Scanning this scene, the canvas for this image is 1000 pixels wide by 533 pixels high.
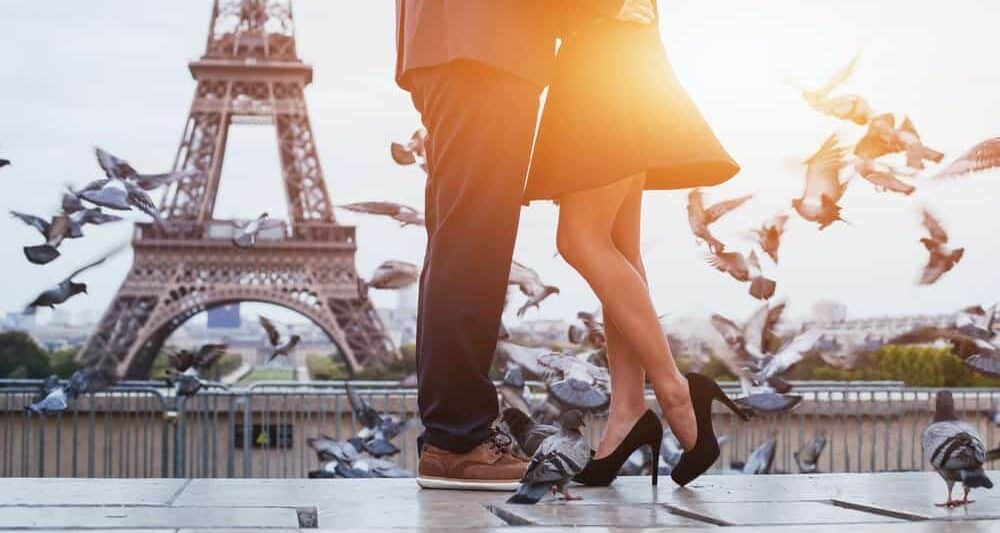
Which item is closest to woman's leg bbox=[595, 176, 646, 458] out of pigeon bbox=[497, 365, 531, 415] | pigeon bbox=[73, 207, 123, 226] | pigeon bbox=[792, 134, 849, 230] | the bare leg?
the bare leg

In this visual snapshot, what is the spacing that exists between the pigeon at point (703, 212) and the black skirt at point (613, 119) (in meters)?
3.79

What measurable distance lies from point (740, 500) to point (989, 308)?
15.8 feet

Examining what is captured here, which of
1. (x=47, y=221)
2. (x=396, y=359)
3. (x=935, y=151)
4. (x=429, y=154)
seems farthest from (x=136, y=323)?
(x=429, y=154)

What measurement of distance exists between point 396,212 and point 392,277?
638 millimetres

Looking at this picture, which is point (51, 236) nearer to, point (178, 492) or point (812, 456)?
point (812, 456)

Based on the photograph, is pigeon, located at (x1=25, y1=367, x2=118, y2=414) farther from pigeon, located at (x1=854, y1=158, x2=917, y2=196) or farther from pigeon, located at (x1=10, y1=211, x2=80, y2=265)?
pigeon, located at (x1=854, y1=158, x2=917, y2=196)

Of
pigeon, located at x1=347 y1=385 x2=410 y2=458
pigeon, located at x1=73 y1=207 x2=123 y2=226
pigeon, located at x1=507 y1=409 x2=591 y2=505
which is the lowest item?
pigeon, located at x1=347 y1=385 x2=410 y2=458

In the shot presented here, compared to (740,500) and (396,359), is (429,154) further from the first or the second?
(396,359)

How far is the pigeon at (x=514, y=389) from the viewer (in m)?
6.63

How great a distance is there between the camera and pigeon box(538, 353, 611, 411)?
589cm

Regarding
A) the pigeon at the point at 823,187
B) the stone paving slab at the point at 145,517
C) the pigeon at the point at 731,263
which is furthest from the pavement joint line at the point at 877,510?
the pigeon at the point at 731,263

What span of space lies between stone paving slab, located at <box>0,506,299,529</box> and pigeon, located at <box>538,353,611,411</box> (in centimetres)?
315

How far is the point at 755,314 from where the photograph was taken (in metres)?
7.48

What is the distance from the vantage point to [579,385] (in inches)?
236
